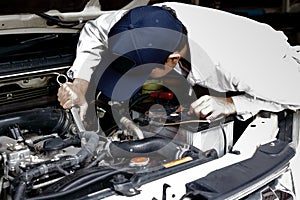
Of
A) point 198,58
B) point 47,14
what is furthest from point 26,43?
point 198,58

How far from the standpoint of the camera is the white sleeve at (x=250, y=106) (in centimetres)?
170

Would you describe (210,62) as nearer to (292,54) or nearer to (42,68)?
(292,54)

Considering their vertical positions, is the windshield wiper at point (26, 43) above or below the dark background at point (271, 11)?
above

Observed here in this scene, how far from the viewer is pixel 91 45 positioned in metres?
2.04

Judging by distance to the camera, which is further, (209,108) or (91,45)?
(91,45)

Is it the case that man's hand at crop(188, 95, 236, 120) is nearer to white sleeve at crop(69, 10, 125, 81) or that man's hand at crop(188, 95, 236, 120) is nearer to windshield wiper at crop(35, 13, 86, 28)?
white sleeve at crop(69, 10, 125, 81)

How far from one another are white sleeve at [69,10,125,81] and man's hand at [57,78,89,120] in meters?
0.13

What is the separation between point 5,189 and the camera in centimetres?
130

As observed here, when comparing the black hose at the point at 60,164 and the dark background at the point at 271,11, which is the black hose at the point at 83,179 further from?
the dark background at the point at 271,11

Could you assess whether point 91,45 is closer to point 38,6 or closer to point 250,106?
point 38,6

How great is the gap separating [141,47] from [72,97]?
43cm

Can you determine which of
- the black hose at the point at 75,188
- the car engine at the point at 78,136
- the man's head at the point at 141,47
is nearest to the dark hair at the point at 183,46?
the man's head at the point at 141,47

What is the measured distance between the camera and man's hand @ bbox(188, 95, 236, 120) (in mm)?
1573

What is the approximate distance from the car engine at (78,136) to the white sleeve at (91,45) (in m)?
0.09
